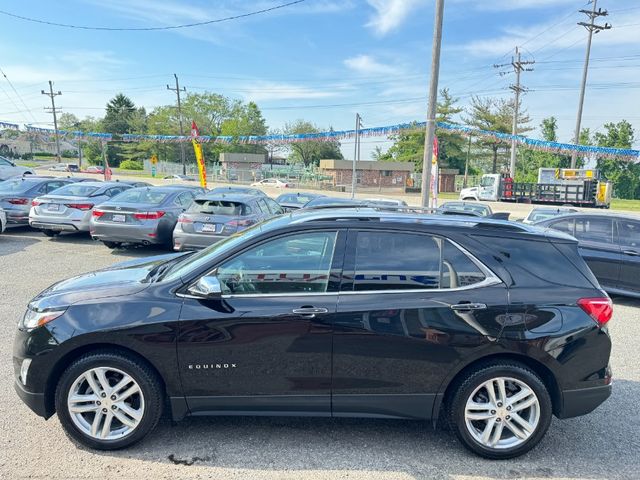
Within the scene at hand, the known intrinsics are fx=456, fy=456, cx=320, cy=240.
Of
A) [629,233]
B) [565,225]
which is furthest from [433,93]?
→ [629,233]

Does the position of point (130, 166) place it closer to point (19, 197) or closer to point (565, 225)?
point (19, 197)

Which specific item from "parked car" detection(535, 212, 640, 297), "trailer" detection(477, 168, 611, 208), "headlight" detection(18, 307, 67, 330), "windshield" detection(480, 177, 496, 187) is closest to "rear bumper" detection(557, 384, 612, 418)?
"headlight" detection(18, 307, 67, 330)

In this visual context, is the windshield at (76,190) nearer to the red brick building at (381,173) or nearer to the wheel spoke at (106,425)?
the wheel spoke at (106,425)

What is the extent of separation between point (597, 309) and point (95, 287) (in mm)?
3556

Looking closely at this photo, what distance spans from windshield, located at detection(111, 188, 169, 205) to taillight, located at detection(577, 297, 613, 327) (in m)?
8.91

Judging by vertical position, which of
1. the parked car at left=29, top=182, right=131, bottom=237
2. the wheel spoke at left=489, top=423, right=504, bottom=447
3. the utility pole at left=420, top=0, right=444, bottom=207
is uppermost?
the utility pole at left=420, top=0, right=444, bottom=207

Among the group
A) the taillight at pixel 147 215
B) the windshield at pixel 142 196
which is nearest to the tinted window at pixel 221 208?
the taillight at pixel 147 215

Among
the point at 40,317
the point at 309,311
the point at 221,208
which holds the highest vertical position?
the point at 221,208

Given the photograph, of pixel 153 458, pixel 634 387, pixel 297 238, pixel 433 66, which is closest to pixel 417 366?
pixel 297 238

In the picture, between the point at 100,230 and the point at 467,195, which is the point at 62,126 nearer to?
the point at 467,195

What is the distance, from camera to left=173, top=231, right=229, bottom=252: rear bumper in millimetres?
8859

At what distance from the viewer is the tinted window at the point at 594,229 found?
25.3 feet

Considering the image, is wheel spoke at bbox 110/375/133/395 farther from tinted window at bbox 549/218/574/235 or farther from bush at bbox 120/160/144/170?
bush at bbox 120/160/144/170

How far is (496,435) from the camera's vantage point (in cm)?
315
